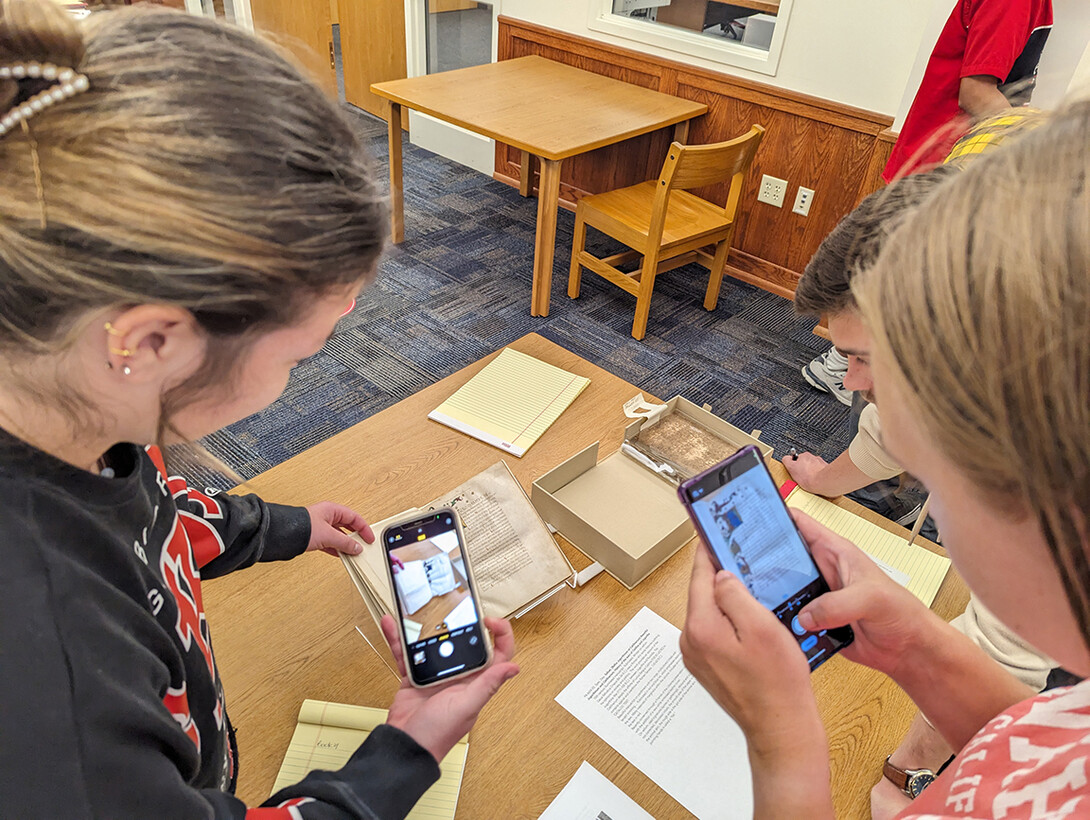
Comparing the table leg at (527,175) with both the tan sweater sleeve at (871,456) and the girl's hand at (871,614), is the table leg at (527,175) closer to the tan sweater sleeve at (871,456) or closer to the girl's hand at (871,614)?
the tan sweater sleeve at (871,456)

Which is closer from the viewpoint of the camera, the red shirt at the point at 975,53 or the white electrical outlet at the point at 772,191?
the red shirt at the point at 975,53

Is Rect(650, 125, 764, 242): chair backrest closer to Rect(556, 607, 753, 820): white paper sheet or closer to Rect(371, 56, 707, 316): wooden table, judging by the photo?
Rect(371, 56, 707, 316): wooden table

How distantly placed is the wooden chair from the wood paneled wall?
35cm

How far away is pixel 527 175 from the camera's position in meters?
3.73

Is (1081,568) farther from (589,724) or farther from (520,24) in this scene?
(520,24)

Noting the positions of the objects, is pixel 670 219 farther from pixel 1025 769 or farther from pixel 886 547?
pixel 1025 769

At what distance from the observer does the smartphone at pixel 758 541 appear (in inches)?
29.4

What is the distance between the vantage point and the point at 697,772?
770 mm

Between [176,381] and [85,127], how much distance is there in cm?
18

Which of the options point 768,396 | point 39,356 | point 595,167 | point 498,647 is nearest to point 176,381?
point 39,356

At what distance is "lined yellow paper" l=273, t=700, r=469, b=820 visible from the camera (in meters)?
0.73

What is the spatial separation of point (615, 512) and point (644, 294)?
5.70 ft

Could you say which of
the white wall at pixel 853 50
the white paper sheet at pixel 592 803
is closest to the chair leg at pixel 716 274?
the white wall at pixel 853 50

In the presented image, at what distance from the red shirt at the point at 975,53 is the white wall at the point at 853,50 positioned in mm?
322
